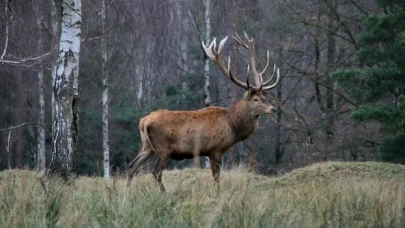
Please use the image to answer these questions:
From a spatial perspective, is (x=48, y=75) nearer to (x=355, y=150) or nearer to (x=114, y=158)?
(x=114, y=158)

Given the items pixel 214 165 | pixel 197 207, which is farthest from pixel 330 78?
pixel 197 207

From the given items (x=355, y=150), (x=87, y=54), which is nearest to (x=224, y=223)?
(x=355, y=150)

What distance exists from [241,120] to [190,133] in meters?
1.15

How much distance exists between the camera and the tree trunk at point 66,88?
10383 mm

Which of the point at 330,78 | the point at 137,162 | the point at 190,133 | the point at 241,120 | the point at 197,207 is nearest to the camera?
the point at 197,207

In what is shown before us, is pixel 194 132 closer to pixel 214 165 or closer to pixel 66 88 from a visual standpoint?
pixel 214 165

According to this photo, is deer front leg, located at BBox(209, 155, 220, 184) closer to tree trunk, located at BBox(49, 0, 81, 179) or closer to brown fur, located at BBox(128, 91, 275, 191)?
brown fur, located at BBox(128, 91, 275, 191)

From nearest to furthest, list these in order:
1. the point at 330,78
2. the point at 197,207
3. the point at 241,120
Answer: the point at 197,207 < the point at 241,120 < the point at 330,78

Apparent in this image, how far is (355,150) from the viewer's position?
24531 mm

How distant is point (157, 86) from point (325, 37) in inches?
638

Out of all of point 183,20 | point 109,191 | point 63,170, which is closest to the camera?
point 109,191

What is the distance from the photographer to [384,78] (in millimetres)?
20906

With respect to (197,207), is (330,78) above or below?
above

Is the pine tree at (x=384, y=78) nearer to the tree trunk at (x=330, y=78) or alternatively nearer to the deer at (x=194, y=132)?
the tree trunk at (x=330, y=78)
